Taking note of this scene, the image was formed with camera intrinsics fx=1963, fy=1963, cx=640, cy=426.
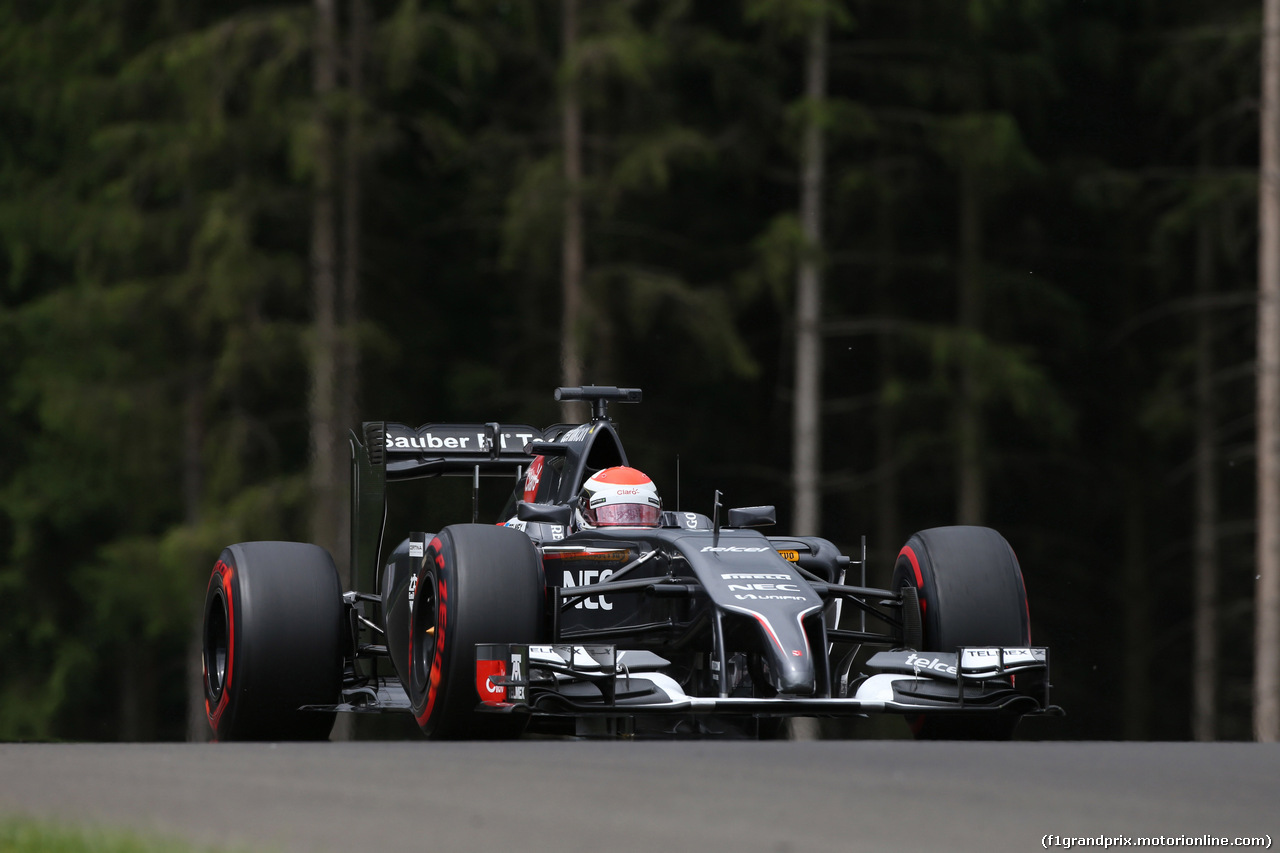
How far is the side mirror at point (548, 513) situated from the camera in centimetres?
1152

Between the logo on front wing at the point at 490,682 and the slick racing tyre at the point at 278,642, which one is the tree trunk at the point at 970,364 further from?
the logo on front wing at the point at 490,682

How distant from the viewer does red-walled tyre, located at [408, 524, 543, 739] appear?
9.67 meters

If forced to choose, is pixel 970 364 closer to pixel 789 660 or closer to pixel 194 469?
pixel 194 469

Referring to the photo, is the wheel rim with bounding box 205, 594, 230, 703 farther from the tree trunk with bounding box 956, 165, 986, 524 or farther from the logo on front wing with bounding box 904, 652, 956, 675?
the tree trunk with bounding box 956, 165, 986, 524

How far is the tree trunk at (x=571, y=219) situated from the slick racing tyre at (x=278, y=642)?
34.3 feet

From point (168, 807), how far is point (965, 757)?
3316mm

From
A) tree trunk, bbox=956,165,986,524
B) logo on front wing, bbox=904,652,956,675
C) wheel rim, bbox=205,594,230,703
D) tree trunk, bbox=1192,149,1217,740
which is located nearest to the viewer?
logo on front wing, bbox=904,652,956,675

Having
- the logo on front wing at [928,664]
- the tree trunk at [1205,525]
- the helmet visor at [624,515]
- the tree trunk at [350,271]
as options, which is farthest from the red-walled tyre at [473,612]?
the tree trunk at [1205,525]

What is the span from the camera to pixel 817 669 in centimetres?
973

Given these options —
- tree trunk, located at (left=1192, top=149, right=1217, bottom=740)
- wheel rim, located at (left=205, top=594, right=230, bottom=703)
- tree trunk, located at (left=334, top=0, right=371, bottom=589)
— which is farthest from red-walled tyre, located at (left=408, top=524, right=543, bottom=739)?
tree trunk, located at (left=1192, top=149, right=1217, bottom=740)

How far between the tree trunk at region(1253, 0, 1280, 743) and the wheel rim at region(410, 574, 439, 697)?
11255mm

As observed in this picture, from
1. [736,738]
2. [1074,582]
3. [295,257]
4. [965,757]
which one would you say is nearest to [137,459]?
[295,257]

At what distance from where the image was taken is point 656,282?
22.2 meters

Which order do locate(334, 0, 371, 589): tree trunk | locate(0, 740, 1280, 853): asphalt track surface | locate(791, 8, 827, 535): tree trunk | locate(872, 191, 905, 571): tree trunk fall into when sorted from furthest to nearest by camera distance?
locate(872, 191, 905, 571): tree trunk → locate(334, 0, 371, 589): tree trunk → locate(791, 8, 827, 535): tree trunk → locate(0, 740, 1280, 853): asphalt track surface
